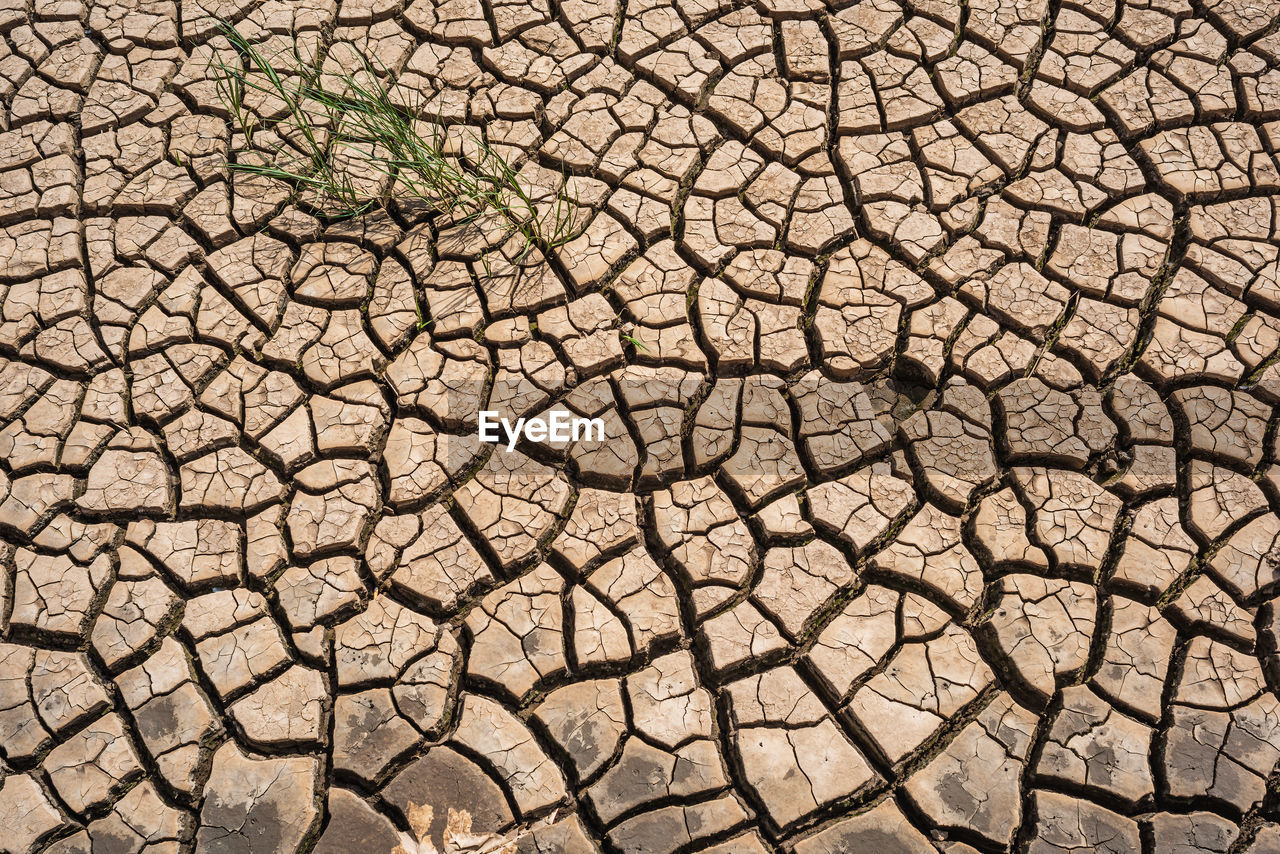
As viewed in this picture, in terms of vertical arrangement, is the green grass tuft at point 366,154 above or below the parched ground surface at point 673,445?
above

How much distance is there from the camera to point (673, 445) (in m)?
2.61

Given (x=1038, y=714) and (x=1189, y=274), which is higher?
(x=1189, y=274)

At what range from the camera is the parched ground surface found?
2.19 m

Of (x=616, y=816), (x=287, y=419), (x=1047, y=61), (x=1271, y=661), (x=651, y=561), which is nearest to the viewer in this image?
(x=616, y=816)

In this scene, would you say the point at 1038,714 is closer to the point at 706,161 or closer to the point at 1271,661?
the point at 1271,661

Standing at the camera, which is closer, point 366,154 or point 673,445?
point 673,445

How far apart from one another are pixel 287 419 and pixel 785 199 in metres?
1.71

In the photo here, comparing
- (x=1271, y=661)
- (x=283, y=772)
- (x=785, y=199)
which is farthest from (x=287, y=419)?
(x=1271, y=661)

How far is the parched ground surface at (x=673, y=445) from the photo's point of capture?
219 centimetres

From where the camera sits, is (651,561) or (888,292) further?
(888,292)

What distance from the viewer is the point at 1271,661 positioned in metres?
2.29

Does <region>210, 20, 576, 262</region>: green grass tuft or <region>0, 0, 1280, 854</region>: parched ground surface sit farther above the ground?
<region>210, 20, 576, 262</region>: green grass tuft

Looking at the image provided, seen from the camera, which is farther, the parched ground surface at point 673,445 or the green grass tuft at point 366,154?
the green grass tuft at point 366,154

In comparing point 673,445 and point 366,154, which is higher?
point 366,154
